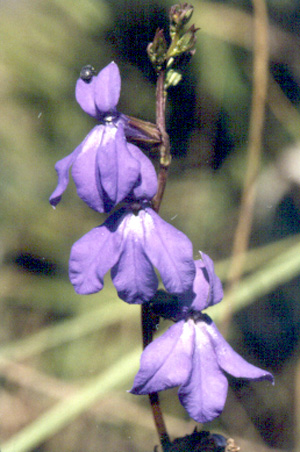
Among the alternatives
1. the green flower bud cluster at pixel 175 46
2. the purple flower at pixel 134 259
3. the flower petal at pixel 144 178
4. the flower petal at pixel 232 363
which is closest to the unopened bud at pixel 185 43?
the green flower bud cluster at pixel 175 46

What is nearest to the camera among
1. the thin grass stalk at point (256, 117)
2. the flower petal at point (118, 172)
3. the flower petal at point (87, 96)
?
the flower petal at point (118, 172)

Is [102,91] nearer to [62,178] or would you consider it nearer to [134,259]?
[62,178]

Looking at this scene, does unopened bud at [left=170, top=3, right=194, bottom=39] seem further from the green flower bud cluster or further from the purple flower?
the purple flower

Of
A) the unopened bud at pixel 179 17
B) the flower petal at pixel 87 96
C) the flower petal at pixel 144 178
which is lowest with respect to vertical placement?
the flower petal at pixel 144 178

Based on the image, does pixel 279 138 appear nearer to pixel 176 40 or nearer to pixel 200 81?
pixel 200 81

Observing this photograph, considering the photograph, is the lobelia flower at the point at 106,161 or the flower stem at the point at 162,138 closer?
the lobelia flower at the point at 106,161

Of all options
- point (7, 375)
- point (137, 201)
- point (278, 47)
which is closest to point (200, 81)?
point (278, 47)

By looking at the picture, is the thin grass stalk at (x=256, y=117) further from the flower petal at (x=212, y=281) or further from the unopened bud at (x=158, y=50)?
the unopened bud at (x=158, y=50)

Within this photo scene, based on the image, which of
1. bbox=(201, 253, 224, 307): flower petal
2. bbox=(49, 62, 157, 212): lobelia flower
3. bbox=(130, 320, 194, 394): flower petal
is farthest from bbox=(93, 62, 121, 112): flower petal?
bbox=(130, 320, 194, 394): flower petal

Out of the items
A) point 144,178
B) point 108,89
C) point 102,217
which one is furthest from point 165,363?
point 102,217
